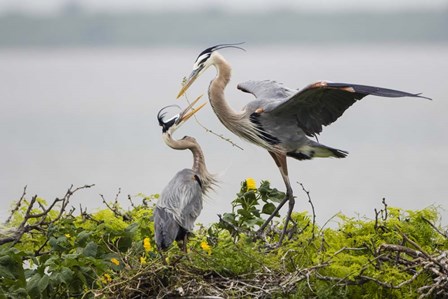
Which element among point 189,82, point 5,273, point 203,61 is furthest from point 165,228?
point 203,61

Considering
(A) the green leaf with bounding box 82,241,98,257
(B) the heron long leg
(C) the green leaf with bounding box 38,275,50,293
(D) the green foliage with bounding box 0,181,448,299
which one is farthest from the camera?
(B) the heron long leg

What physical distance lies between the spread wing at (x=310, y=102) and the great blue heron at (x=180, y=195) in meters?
0.54

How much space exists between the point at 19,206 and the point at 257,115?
1.38m

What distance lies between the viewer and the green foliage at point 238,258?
4336 millimetres

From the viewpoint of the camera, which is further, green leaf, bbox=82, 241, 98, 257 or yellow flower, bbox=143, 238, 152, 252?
yellow flower, bbox=143, 238, 152, 252

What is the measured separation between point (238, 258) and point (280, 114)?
158 cm

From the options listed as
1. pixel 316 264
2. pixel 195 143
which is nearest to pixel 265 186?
pixel 195 143

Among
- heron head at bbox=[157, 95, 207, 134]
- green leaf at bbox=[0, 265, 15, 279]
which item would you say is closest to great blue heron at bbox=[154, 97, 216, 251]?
heron head at bbox=[157, 95, 207, 134]

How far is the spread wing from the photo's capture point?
5523 millimetres

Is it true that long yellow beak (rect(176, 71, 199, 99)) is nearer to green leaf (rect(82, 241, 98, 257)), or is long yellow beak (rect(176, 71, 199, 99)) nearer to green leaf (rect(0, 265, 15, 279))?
green leaf (rect(82, 241, 98, 257))

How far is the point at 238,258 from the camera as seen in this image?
446 centimetres

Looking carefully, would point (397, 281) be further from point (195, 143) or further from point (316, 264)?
point (195, 143)

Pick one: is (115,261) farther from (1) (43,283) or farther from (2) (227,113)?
(2) (227,113)

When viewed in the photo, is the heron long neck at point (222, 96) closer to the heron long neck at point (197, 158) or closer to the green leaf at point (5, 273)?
the heron long neck at point (197, 158)
